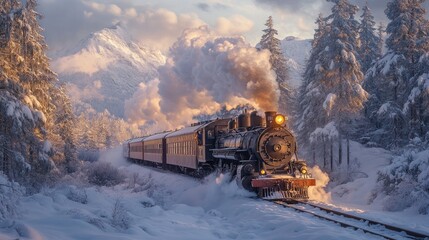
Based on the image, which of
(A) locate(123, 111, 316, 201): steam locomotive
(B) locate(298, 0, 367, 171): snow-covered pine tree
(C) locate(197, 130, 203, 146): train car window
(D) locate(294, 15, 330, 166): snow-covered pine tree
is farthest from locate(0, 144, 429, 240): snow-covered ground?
(D) locate(294, 15, 330, 166): snow-covered pine tree

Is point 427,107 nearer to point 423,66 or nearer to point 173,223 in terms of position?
point 423,66

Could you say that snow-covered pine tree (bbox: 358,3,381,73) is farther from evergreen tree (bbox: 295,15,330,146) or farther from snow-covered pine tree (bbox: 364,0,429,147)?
snow-covered pine tree (bbox: 364,0,429,147)

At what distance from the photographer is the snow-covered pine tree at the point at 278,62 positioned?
3800 centimetres

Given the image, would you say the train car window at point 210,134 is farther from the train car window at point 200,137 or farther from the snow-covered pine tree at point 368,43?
the snow-covered pine tree at point 368,43

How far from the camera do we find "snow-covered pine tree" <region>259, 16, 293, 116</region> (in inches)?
1496

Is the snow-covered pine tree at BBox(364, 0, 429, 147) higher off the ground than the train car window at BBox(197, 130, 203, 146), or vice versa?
the snow-covered pine tree at BBox(364, 0, 429, 147)

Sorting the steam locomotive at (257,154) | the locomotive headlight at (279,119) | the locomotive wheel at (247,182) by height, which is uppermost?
the locomotive headlight at (279,119)

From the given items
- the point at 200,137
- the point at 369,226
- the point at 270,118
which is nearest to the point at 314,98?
the point at 200,137

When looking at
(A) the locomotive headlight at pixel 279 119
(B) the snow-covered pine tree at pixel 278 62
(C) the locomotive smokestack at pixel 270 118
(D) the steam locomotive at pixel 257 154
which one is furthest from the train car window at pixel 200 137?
(B) the snow-covered pine tree at pixel 278 62

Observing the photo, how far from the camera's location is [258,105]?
23250 millimetres

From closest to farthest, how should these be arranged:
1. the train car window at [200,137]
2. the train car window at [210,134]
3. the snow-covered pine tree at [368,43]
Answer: the train car window at [210,134], the train car window at [200,137], the snow-covered pine tree at [368,43]

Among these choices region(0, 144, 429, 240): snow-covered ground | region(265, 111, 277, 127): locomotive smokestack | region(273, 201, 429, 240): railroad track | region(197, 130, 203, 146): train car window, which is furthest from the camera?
region(197, 130, 203, 146): train car window

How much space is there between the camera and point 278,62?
3906 centimetres

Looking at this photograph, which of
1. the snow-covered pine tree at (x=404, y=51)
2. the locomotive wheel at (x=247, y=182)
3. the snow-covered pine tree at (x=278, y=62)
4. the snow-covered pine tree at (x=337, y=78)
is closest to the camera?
the locomotive wheel at (x=247, y=182)
